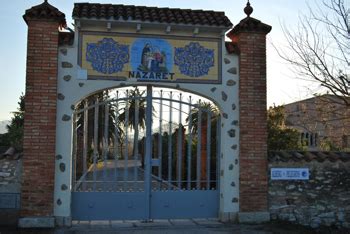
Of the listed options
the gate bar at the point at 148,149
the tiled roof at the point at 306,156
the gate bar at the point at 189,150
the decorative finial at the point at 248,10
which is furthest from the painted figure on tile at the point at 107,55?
the tiled roof at the point at 306,156

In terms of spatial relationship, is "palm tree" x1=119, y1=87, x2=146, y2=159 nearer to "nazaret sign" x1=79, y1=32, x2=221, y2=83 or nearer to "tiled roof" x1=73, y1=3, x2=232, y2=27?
"nazaret sign" x1=79, y1=32, x2=221, y2=83

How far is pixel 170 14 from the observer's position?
32.9 ft

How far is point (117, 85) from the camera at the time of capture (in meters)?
9.66

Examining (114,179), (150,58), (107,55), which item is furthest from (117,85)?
(114,179)

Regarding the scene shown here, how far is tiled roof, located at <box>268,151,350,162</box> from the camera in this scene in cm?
1027

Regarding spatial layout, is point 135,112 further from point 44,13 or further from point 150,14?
point 44,13

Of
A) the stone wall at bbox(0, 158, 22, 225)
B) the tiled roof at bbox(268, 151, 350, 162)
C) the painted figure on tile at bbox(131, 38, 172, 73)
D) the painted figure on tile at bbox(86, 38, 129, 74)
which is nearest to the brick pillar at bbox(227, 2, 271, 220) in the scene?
the tiled roof at bbox(268, 151, 350, 162)

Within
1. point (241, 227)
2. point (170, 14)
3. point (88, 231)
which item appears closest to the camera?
point (88, 231)

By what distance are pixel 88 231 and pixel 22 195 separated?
1.48 meters

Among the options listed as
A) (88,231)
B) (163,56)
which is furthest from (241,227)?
(163,56)

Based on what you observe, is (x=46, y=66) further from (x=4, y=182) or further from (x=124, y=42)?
(x=4, y=182)

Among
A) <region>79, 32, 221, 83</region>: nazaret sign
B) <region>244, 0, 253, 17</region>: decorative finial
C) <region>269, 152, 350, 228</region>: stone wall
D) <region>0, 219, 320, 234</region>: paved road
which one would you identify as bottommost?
<region>0, 219, 320, 234</region>: paved road

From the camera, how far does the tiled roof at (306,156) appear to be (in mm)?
10273

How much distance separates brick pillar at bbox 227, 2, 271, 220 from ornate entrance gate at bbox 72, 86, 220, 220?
25.0 inches
